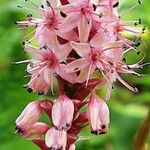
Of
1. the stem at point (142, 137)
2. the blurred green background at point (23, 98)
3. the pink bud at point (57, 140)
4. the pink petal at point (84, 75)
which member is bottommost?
the blurred green background at point (23, 98)

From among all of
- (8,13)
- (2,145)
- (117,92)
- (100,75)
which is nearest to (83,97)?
(100,75)

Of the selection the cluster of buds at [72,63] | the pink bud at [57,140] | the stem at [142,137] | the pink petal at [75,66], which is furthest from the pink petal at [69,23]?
the stem at [142,137]

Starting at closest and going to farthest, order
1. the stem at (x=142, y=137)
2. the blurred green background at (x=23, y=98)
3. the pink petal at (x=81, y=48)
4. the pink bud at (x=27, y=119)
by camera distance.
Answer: the pink petal at (x=81, y=48) → the pink bud at (x=27, y=119) → the stem at (x=142, y=137) → the blurred green background at (x=23, y=98)

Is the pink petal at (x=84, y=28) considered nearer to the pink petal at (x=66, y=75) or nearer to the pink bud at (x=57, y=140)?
the pink petal at (x=66, y=75)

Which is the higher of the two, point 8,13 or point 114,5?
point 114,5

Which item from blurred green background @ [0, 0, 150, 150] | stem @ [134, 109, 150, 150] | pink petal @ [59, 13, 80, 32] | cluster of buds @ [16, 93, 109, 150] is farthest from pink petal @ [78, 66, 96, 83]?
blurred green background @ [0, 0, 150, 150]

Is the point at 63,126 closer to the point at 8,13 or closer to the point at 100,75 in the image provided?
the point at 100,75

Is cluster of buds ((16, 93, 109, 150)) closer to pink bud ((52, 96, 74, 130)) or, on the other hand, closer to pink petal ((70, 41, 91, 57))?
pink bud ((52, 96, 74, 130))
